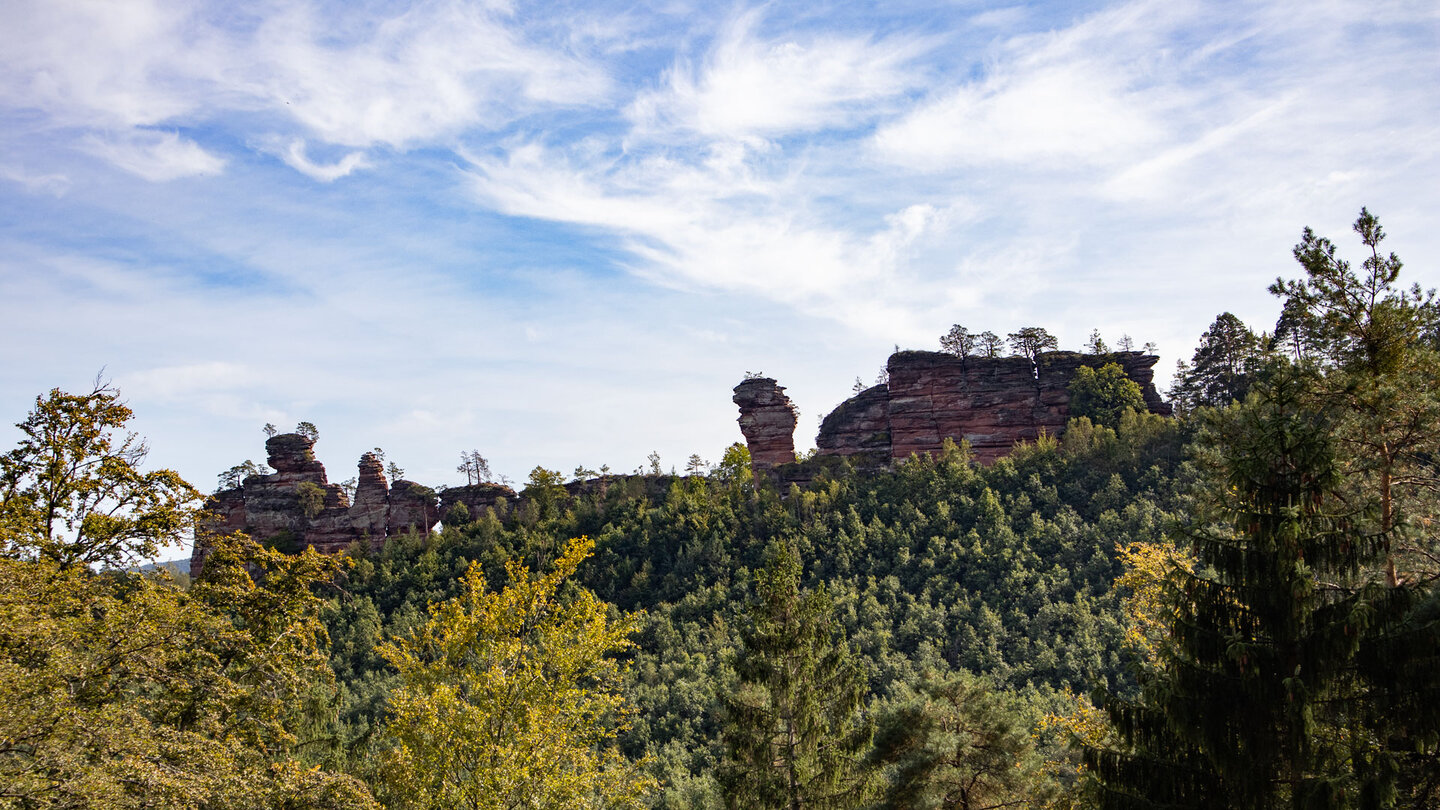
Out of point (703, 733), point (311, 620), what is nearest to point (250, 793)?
point (311, 620)

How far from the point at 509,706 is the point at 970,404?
59.3 m

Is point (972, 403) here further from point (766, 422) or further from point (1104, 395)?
point (766, 422)

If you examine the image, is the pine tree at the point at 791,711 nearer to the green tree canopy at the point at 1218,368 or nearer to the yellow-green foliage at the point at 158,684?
the yellow-green foliage at the point at 158,684

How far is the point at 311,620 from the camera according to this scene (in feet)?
49.0

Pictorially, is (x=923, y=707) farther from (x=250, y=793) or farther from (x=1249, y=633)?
(x=250, y=793)

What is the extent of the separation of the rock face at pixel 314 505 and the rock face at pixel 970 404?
116ft

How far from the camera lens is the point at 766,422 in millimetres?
72812

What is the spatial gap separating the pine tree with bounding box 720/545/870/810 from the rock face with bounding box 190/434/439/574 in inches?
2338

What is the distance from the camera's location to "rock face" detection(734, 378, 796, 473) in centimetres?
7262

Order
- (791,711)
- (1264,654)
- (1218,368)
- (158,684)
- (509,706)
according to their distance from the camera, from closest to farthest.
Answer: (1264,654) → (158,684) → (509,706) → (791,711) → (1218,368)

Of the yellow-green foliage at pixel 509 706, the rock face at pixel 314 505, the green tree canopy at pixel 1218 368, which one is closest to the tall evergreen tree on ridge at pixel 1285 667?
the yellow-green foliage at pixel 509 706

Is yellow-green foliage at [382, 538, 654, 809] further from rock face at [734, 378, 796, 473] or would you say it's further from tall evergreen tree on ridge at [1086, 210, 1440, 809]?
rock face at [734, 378, 796, 473]

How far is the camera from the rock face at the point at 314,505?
73812 millimetres

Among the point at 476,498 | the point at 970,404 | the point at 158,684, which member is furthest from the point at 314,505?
the point at 158,684
